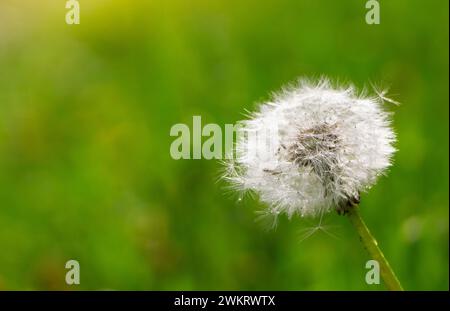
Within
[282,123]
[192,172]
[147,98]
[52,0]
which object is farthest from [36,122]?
[282,123]

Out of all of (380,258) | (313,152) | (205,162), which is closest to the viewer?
(380,258)

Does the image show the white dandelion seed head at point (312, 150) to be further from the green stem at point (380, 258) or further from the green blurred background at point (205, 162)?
the green blurred background at point (205, 162)

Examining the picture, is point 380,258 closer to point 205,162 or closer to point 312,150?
point 312,150

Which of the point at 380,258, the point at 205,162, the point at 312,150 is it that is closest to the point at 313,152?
the point at 312,150

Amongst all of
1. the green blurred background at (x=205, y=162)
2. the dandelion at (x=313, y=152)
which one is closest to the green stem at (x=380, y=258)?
the dandelion at (x=313, y=152)

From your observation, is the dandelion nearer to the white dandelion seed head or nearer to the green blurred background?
the white dandelion seed head

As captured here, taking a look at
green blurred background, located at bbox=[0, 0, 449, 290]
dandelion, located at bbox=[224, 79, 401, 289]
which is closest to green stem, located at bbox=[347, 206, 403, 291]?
dandelion, located at bbox=[224, 79, 401, 289]
